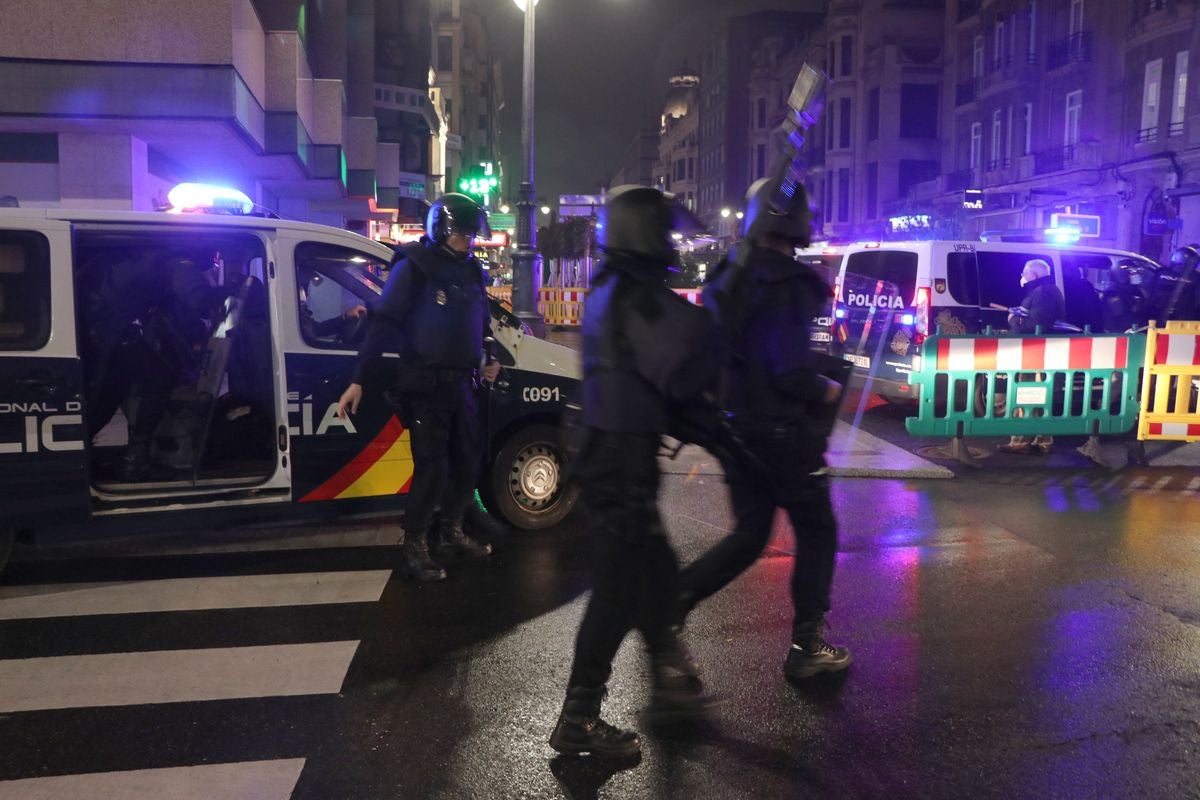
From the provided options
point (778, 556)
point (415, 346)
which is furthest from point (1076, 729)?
point (415, 346)

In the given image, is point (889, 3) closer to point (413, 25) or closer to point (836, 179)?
point (836, 179)

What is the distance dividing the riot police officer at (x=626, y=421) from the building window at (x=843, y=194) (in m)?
50.2

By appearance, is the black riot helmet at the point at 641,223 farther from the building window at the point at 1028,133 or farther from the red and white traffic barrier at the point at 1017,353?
the building window at the point at 1028,133

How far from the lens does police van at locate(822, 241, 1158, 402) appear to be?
1112cm

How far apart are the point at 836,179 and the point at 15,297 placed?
5084cm

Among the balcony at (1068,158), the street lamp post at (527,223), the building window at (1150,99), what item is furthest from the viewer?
the balcony at (1068,158)

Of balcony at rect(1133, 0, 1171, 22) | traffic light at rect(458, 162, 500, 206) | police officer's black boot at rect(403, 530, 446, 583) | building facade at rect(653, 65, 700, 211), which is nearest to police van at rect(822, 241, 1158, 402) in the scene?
police officer's black boot at rect(403, 530, 446, 583)

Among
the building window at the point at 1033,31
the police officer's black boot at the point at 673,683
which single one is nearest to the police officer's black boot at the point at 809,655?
the police officer's black boot at the point at 673,683

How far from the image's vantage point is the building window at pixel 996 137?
37.2 metres

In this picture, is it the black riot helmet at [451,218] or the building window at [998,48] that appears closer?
the black riot helmet at [451,218]

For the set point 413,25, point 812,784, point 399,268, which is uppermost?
point 413,25

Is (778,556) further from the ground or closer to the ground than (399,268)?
closer to the ground

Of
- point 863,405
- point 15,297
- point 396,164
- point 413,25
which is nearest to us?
point 15,297

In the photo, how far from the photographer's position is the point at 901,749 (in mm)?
3584
